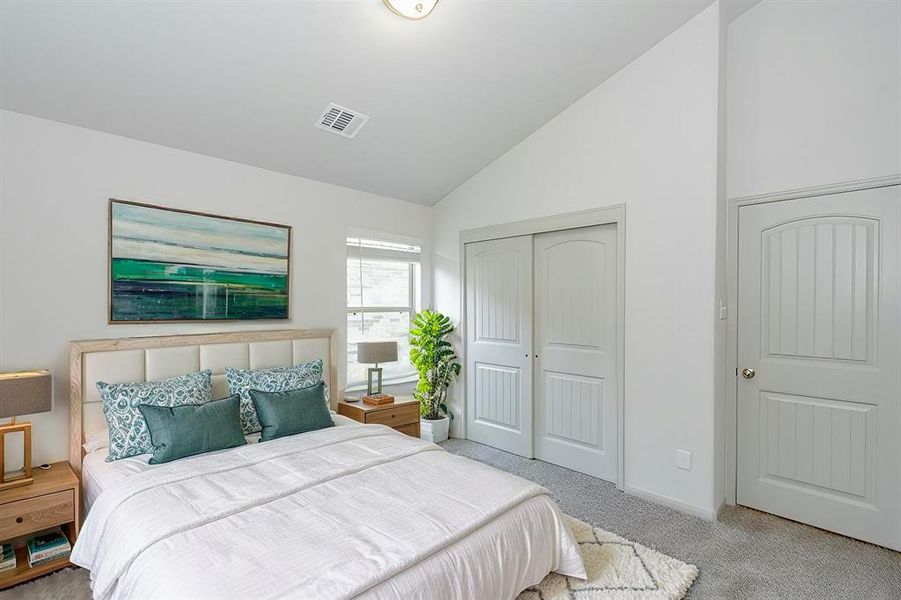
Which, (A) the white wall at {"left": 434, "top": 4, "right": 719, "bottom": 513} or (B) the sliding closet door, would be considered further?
(B) the sliding closet door

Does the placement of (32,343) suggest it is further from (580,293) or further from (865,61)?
(865,61)

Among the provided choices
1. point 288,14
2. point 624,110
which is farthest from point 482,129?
point 288,14

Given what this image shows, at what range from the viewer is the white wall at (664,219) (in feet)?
9.41

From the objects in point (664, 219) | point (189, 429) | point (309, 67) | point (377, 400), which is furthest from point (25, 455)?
point (664, 219)

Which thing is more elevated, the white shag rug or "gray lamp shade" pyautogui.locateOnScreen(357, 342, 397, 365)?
"gray lamp shade" pyautogui.locateOnScreen(357, 342, 397, 365)

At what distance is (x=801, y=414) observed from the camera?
9.36 feet

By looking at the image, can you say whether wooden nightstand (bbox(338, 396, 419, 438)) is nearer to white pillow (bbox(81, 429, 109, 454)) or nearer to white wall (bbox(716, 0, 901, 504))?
white pillow (bbox(81, 429, 109, 454))

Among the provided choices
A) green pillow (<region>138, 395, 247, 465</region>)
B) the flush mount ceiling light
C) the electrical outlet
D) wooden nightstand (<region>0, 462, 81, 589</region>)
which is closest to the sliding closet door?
the electrical outlet

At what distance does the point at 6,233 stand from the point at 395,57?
7.65 feet

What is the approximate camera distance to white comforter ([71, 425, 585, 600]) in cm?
144

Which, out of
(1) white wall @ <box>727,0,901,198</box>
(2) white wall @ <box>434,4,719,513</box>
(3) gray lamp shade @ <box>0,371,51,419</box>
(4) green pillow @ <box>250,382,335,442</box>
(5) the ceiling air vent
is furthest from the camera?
(5) the ceiling air vent

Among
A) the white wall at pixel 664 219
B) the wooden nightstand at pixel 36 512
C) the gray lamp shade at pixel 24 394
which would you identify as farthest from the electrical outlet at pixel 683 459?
the gray lamp shade at pixel 24 394

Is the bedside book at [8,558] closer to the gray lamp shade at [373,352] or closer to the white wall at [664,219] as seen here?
the gray lamp shade at [373,352]

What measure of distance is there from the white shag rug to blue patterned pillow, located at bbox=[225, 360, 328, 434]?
1.03 meters
